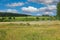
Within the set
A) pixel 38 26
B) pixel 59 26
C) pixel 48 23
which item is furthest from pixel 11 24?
pixel 59 26

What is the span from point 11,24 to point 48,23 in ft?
7.01

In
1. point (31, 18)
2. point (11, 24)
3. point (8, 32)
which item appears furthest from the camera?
point (31, 18)

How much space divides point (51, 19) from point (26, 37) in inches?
128

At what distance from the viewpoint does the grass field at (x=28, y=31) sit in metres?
7.65

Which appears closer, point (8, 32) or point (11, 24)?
point (8, 32)

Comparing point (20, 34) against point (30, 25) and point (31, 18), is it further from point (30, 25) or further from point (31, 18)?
point (31, 18)

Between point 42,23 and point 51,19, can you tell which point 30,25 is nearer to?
point 42,23

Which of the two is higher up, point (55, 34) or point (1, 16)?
point (1, 16)

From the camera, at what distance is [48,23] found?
374 inches

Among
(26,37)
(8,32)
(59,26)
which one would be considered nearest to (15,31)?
(8,32)

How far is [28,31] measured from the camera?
8.18 meters

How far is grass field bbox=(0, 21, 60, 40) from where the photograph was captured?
25.1ft

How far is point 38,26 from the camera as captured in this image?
927 cm

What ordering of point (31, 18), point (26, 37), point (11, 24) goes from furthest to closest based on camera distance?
point (31, 18) → point (11, 24) → point (26, 37)
